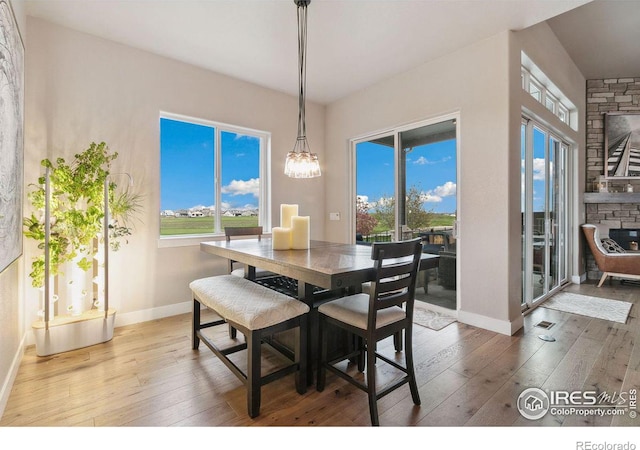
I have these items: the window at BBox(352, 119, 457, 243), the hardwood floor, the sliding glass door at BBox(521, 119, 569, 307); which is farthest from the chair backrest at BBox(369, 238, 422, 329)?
the sliding glass door at BBox(521, 119, 569, 307)

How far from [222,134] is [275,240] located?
6.95 ft

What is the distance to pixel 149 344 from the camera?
259 centimetres

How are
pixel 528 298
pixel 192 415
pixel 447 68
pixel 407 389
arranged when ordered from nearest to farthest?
pixel 192 415, pixel 407 389, pixel 447 68, pixel 528 298

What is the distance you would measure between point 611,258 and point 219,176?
5616 mm

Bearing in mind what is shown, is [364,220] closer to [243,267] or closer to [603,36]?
[243,267]

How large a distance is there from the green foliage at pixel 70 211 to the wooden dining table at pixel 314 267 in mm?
1033

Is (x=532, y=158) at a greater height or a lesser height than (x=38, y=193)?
greater

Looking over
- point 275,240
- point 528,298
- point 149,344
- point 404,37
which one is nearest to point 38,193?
point 149,344

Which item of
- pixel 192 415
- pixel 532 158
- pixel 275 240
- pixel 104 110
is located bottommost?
pixel 192 415

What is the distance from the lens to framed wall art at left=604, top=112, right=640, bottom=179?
4.81 metres

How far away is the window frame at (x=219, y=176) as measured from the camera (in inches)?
131

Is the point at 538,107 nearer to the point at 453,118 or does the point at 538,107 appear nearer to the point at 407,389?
the point at 453,118

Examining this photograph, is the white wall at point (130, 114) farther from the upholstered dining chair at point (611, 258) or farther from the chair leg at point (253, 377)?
the upholstered dining chair at point (611, 258)

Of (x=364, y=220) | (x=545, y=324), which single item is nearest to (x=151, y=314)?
(x=364, y=220)
